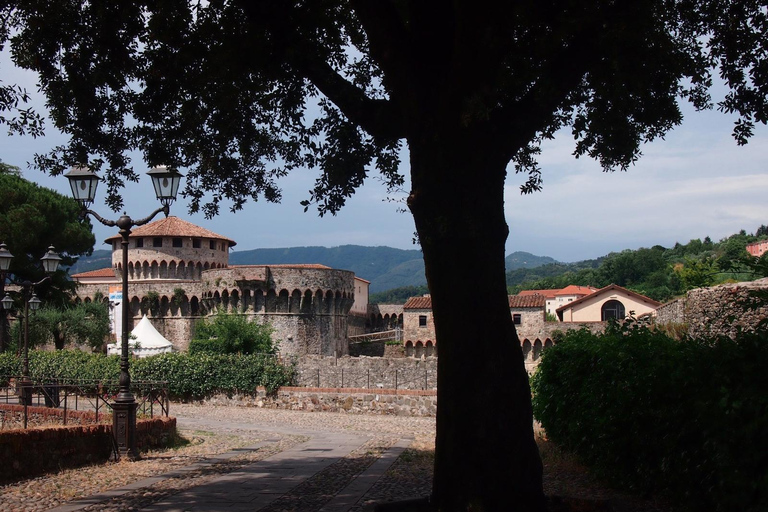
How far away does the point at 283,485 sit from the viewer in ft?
29.5

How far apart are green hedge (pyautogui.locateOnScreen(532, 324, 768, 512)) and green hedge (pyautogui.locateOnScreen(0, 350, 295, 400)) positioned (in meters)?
18.0

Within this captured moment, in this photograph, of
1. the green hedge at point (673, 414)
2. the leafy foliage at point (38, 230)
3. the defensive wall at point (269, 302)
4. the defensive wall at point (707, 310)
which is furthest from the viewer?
the defensive wall at point (269, 302)

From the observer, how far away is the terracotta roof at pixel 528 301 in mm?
47562

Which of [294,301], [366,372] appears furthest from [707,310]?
[294,301]

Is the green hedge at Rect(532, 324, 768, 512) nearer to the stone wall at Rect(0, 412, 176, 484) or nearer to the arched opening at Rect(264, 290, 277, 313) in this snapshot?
the stone wall at Rect(0, 412, 176, 484)

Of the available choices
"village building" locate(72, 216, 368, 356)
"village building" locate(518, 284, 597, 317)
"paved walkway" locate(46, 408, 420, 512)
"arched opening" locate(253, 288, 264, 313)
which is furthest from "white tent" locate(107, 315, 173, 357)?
"village building" locate(518, 284, 597, 317)

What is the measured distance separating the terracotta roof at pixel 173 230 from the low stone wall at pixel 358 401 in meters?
27.7

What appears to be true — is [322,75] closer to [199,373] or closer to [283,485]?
[283,485]

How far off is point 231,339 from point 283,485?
2646 centimetres

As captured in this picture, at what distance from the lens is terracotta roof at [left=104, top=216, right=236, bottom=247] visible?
50.3m

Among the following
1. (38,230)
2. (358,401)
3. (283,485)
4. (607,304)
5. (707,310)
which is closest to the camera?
(283,485)

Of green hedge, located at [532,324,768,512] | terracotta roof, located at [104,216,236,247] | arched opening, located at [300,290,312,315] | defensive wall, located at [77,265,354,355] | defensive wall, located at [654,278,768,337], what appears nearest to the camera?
green hedge, located at [532,324,768,512]

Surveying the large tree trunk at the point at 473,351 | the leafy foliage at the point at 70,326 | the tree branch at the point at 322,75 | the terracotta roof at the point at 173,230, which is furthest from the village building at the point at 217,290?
the large tree trunk at the point at 473,351

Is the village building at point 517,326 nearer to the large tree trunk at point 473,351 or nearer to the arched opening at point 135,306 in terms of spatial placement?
the arched opening at point 135,306
